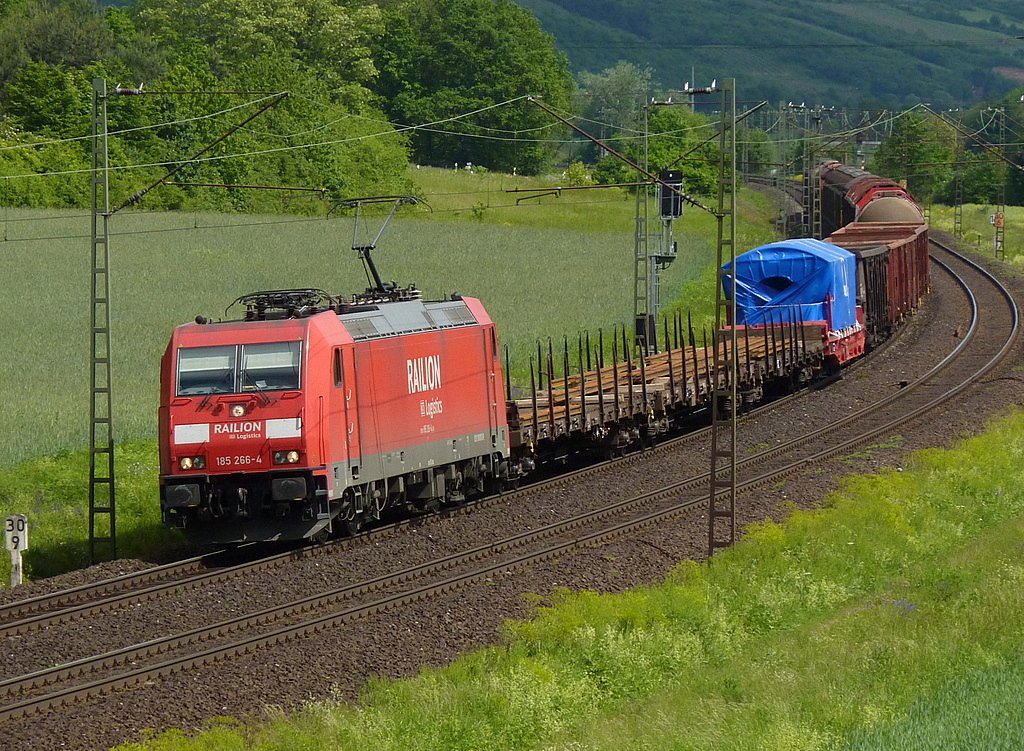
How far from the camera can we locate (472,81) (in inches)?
4345

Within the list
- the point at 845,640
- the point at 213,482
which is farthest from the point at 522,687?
the point at 213,482

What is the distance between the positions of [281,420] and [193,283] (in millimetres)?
36739

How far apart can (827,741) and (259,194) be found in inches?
2600

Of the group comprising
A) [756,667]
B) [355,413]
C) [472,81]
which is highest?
[472,81]

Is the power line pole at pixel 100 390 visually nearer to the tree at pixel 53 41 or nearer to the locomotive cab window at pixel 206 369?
the locomotive cab window at pixel 206 369

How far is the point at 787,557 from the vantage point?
2020 centimetres

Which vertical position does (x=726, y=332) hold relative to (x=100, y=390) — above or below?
above

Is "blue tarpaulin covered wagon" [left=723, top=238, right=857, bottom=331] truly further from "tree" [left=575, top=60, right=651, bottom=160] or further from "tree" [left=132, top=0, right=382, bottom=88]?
"tree" [left=575, top=60, right=651, bottom=160]

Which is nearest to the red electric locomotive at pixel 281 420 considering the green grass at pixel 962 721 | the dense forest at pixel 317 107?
the green grass at pixel 962 721

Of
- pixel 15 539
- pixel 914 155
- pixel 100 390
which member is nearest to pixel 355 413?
pixel 100 390

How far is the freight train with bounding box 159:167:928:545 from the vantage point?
20078 millimetres

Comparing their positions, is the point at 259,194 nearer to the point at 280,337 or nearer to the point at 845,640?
the point at 280,337

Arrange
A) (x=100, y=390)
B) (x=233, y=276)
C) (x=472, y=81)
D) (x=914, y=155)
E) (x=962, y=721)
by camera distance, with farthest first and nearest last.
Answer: (x=472, y=81) < (x=914, y=155) < (x=233, y=276) < (x=100, y=390) < (x=962, y=721)

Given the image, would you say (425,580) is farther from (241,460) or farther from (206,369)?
(206,369)
